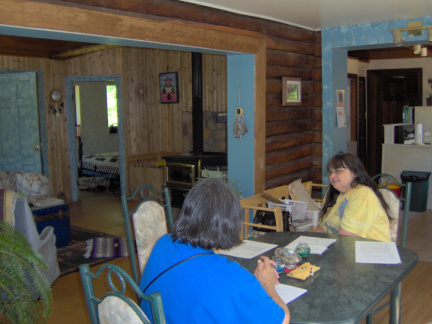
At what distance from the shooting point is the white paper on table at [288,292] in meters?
1.94

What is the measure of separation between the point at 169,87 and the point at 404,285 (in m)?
Result: 5.18

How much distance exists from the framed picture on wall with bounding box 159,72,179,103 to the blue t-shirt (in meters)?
6.38

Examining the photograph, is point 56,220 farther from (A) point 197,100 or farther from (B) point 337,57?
(B) point 337,57

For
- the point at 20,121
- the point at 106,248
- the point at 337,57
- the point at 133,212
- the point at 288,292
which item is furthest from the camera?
the point at 20,121

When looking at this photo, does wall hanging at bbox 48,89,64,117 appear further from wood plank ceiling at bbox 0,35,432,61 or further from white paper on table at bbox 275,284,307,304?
white paper on table at bbox 275,284,307,304

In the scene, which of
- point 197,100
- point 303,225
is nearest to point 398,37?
point 303,225

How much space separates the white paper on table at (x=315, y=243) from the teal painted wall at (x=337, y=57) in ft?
9.21

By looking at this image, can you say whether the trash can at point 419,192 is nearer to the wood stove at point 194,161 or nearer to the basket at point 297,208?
the wood stove at point 194,161

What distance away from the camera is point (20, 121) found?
287 inches

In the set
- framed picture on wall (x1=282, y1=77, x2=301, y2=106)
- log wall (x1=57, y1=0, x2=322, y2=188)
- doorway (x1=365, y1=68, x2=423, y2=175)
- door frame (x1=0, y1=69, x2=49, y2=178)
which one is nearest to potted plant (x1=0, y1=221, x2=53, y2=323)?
log wall (x1=57, y1=0, x2=322, y2=188)

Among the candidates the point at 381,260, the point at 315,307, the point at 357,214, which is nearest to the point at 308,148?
the point at 357,214

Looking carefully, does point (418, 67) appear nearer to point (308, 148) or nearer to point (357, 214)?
point (308, 148)

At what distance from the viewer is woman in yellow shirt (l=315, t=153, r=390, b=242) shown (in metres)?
2.82

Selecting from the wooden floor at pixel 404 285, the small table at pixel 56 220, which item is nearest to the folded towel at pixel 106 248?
the wooden floor at pixel 404 285
